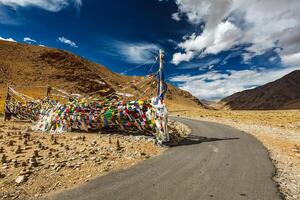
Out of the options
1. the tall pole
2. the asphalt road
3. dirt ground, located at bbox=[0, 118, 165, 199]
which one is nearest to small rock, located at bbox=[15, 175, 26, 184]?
dirt ground, located at bbox=[0, 118, 165, 199]

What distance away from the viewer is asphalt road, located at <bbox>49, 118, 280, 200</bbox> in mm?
5387

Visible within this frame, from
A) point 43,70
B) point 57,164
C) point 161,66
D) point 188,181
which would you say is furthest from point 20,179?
point 43,70

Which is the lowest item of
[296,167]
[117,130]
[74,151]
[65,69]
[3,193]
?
[296,167]

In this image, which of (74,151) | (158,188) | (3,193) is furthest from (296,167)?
(3,193)

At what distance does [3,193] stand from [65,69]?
102944 mm

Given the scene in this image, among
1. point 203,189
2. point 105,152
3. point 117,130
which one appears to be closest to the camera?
point 203,189

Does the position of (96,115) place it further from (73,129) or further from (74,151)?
(74,151)

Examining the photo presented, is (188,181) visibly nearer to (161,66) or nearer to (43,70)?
(161,66)

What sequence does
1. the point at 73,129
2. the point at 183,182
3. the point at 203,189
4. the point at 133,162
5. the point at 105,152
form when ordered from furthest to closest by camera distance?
the point at 73,129 → the point at 105,152 → the point at 133,162 → the point at 183,182 → the point at 203,189

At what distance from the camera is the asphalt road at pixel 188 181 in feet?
Result: 17.7

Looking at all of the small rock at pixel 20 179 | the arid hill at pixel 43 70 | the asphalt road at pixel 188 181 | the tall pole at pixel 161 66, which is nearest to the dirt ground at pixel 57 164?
the small rock at pixel 20 179

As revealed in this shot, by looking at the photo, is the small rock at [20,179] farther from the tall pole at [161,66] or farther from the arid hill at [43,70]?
the arid hill at [43,70]

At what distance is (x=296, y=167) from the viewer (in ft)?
27.7

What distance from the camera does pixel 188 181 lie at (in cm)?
630
